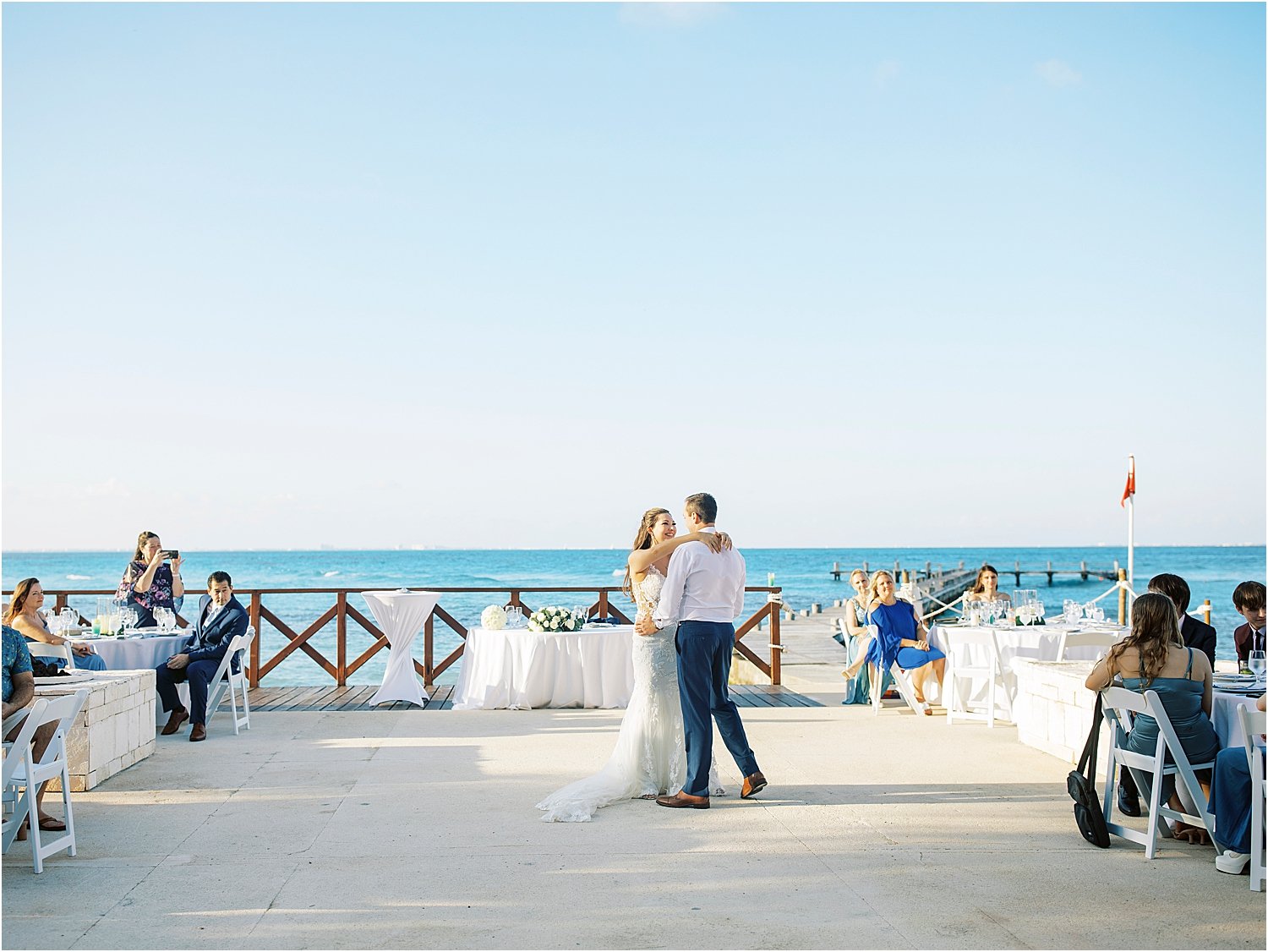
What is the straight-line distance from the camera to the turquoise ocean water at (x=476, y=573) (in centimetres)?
4253

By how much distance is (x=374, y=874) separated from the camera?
4.75m

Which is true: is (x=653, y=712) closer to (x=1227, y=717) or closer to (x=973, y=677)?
(x=1227, y=717)

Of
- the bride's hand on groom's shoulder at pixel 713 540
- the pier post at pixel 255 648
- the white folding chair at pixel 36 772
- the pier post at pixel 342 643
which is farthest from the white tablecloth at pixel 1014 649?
the pier post at pixel 255 648

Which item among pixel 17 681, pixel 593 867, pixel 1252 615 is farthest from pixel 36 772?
pixel 1252 615

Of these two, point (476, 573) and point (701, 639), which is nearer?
point (701, 639)

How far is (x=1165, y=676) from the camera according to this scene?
5.09m

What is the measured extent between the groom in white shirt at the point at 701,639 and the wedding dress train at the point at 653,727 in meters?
0.15

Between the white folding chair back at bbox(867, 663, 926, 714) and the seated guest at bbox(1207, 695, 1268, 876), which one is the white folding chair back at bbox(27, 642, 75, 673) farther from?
the seated guest at bbox(1207, 695, 1268, 876)

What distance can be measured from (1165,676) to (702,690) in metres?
2.37

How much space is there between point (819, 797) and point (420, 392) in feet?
100

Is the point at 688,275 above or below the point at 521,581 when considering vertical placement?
above

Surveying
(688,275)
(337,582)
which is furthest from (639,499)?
(688,275)

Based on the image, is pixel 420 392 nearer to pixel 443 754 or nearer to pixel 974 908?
pixel 443 754

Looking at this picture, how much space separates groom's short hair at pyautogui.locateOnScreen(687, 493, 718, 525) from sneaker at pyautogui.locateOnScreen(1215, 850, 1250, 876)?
116 inches
